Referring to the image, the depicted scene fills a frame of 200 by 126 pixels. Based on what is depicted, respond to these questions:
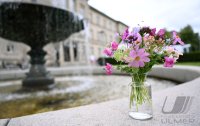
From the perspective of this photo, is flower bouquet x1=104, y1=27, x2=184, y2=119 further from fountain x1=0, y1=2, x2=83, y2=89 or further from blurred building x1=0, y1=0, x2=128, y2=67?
blurred building x1=0, y1=0, x2=128, y2=67

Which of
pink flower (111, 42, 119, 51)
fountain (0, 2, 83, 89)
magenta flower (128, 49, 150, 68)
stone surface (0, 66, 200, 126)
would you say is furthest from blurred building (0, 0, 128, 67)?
magenta flower (128, 49, 150, 68)

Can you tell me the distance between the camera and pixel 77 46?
111 feet

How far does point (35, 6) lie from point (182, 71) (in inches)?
176

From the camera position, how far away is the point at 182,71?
20.4 feet

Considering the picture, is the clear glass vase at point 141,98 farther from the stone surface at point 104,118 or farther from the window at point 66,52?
the window at point 66,52

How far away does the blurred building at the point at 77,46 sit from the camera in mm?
25125

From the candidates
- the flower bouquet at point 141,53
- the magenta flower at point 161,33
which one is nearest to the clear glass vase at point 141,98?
the flower bouquet at point 141,53

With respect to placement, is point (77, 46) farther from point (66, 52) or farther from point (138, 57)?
point (138, 57)

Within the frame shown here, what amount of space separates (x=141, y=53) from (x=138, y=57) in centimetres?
3

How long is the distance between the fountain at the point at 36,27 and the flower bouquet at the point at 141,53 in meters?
5.00

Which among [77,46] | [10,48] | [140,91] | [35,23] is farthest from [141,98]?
[77,46]

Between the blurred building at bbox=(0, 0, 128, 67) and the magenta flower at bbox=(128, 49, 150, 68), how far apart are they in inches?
653

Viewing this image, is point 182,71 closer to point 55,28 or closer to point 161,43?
point 55,28

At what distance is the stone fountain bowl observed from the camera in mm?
6016
